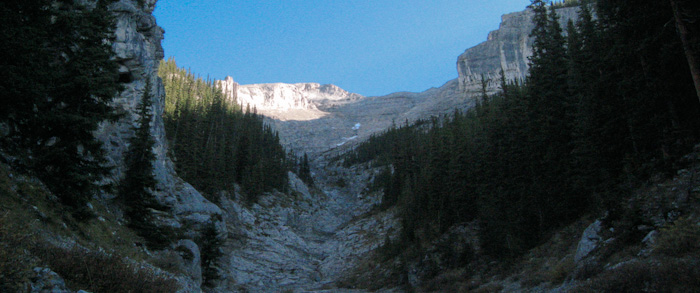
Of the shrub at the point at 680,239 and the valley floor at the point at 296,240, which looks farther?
the valley floor at the point at 296,240

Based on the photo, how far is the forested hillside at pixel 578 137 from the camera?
1474cm

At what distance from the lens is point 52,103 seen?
601 inches

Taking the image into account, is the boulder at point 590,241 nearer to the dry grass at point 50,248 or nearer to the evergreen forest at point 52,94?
the dry grass at point 50,248

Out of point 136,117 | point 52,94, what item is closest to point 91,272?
point 52,94

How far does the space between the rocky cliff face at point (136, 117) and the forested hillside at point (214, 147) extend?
8.29 meters

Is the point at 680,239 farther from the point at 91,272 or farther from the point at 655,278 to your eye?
the point at 91,272

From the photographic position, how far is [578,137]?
22750 mm

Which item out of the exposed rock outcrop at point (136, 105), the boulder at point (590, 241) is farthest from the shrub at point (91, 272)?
the exposed rock outcrop at point (136, 105)

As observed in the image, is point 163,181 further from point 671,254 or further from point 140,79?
point 671,254

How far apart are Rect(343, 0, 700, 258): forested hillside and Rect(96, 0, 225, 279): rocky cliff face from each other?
22.2 metres

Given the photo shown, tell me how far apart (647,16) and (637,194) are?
287 inches

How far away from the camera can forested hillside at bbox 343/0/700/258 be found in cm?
1474

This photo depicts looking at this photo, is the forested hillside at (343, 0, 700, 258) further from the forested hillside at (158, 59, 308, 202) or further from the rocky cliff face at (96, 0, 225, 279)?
the forested hillside at (158, 59, 308, 202)

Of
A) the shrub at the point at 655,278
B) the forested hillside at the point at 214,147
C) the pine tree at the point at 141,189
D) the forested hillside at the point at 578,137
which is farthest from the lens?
the forested hillside at the point at 214,147
